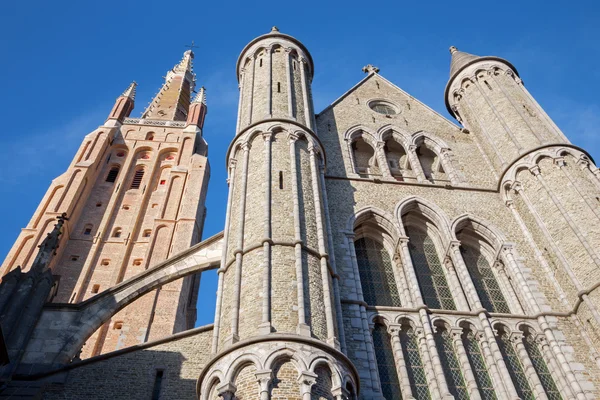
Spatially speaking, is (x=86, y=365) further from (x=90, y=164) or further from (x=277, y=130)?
(x=90, y=164)

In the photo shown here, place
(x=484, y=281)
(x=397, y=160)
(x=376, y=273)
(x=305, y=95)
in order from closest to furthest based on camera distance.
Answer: (x=376, y=273) → (x=484, y=281) → (x=305, y=95) → (x=397, y=160)

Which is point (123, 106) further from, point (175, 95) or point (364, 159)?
point (364, 159)

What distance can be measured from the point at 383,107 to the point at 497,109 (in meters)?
3.39

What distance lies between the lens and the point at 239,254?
34.1ft

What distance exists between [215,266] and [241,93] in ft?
18.5

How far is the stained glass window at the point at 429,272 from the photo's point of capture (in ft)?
39.6

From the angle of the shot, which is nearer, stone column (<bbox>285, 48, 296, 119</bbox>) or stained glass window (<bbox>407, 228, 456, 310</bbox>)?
stained glass window (<bbox>407, 228, 456, 310</bbox>)

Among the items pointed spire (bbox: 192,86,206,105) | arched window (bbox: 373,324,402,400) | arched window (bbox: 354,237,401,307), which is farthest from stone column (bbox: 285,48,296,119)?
pointed spire (bbox: 192,86,206,105)

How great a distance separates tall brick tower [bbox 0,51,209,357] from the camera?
69.6 ft

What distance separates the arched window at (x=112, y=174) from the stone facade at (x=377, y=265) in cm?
1486

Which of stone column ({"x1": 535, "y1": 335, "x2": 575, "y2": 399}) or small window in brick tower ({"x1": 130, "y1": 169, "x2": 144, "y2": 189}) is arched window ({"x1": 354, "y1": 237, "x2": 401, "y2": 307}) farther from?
small window in brick tower ({"x1": 130, "y1": 169, "x2": 144, "y2": 189})

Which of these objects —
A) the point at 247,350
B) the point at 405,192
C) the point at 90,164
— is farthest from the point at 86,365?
the point at 90,164

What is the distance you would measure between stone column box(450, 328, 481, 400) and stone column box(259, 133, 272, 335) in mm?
3593

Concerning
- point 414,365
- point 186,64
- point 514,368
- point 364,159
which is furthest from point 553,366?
point 186,64
